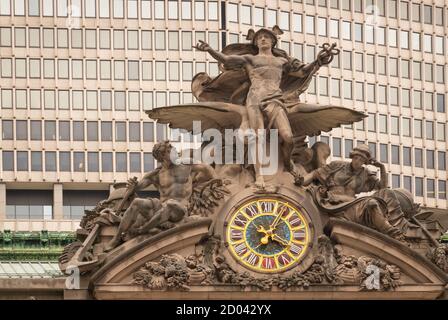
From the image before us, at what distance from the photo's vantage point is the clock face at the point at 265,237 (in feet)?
298

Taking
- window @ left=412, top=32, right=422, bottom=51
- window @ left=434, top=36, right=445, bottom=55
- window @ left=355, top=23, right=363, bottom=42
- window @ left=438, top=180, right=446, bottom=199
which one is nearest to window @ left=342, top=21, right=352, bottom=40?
window @ left=355, top=23, right=363, bottom=42

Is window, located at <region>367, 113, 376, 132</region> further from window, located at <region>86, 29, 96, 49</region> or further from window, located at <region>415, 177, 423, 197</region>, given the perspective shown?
window, located at <region>86, 29, 96, 49</region>

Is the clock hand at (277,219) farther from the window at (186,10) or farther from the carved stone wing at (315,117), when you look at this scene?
the window at (186,10)

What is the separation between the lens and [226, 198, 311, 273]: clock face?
90.7 m

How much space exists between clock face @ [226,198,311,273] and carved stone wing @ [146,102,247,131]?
9.74 feet

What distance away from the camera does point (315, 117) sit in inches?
3654

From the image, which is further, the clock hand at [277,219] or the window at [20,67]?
the window at [20,67]

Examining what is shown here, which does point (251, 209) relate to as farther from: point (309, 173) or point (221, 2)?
point (221, 2)

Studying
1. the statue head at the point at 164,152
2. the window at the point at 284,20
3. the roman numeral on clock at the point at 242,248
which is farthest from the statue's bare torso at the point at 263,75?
the window at the point at 284,20

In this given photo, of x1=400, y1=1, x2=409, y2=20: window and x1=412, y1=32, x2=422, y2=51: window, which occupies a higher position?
x1=400, y1=1, x2=409, y2=20: window

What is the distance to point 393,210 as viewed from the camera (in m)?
91.8

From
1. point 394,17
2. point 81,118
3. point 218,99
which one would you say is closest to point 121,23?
point 81,118

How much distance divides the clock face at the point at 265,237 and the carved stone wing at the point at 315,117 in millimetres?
3212

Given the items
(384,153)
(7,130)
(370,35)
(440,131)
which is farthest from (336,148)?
(7,130)
